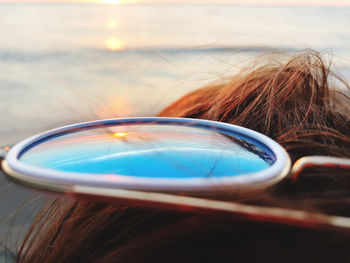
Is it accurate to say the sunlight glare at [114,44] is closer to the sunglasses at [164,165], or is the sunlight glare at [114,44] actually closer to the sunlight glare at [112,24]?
the sunlight glare at [112,24]

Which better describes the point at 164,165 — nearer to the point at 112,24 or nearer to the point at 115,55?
the point at 115,55

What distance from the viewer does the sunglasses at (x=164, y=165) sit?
35cm

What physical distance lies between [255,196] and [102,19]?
7218 millimetres

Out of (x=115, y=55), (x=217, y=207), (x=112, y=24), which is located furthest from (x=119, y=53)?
(x=217, y=207)

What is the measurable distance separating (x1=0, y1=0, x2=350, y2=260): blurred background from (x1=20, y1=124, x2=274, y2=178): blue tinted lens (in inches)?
7.9

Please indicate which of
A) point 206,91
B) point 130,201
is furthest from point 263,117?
point 130,201

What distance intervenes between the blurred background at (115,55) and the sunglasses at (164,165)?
0.65 ft

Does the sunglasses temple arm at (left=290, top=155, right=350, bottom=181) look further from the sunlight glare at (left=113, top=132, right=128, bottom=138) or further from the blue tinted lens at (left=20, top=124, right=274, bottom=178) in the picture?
the sunlight glare at (left=113, top=132, right=128, bottom=138)

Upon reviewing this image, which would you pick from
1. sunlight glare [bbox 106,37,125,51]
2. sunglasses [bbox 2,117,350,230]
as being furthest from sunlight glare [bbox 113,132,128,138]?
sunlight glare [bbox 106,37,125,51]

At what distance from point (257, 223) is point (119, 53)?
3.95m

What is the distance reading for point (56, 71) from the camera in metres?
4.05

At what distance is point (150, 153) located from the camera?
1.66 feet

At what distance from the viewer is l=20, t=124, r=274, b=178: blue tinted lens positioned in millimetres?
446

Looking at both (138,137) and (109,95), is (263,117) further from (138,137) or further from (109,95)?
(109,95)
